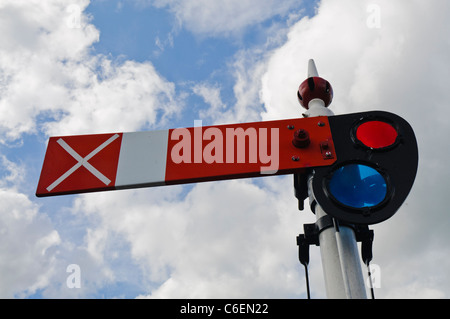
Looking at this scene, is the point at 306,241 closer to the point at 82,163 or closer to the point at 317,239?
the point at 317,239

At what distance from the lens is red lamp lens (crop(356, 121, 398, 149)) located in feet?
6.46

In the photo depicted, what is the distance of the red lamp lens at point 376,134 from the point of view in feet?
6.46

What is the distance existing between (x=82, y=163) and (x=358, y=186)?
1389 millimetres

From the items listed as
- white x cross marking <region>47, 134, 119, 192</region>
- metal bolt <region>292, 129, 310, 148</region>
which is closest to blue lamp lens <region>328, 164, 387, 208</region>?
metal bolt <region>292, 129, 310, 148</region>

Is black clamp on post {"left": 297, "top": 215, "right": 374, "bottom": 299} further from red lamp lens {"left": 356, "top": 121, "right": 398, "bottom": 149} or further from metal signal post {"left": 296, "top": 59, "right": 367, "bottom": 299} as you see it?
red lamp lens {"left": 356, "top": 121, "right": 398, "bottom": 149}

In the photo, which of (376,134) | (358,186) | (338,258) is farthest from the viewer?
(376,134)

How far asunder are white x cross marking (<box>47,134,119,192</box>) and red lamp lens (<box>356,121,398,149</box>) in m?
1.28

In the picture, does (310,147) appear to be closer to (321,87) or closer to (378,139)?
(378,139)

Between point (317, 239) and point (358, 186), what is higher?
point (358, 186)

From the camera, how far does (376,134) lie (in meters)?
2.01

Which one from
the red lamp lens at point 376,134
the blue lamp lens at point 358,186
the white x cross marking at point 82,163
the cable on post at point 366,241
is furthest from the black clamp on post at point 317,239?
the white x cross marking at point 82,163

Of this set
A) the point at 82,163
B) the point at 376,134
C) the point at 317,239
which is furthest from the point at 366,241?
the point at 82,163
